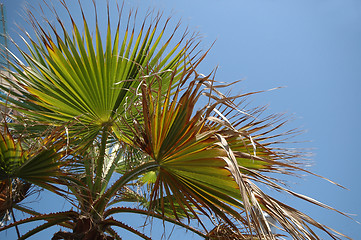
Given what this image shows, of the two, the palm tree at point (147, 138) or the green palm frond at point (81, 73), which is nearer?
the palm tree at point (147, 138)

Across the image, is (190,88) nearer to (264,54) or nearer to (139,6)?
(139,6)

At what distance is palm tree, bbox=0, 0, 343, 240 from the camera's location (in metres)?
1.47

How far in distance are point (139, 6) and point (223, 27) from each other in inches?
724

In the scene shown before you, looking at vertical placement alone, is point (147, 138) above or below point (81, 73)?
below

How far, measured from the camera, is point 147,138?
62.5 inches

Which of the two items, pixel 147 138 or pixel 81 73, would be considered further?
pixel 81 73

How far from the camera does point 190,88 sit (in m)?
1.51

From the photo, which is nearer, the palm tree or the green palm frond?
the palm tree

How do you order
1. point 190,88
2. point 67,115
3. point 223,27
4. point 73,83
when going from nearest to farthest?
1. point 190,88
2. point 73,83
3. point 67,115
4. point 223,27

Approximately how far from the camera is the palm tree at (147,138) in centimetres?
147

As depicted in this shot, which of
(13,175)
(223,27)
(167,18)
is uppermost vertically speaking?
(223,27)

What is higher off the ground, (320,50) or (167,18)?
(320,50)

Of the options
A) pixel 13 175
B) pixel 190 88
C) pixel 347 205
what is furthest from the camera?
pixel 347 205

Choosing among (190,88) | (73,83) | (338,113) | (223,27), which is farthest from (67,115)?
(338,113)
